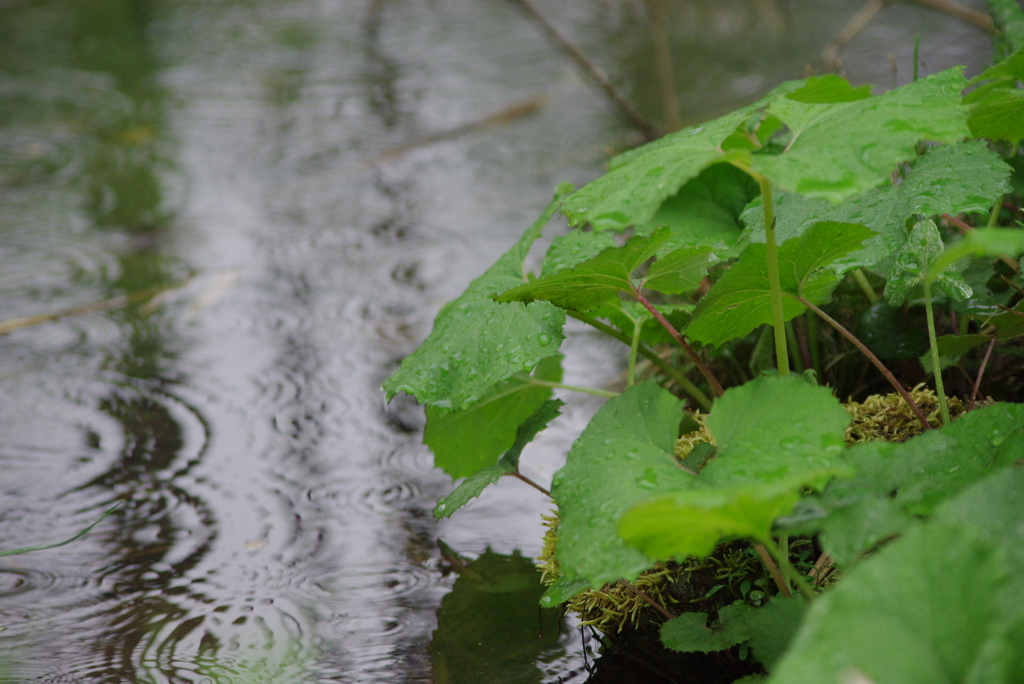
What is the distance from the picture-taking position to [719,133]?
0.66 m

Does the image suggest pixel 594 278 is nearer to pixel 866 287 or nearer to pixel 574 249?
pixel 574 249

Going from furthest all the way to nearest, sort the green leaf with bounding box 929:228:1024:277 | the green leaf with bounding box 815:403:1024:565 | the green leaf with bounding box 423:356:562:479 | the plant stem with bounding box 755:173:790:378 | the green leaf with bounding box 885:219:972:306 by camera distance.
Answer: the green leaf with bounding box 423:356:562:479, the green leaf with bounding box 885:219:972:306, the plant stem with bounding box 755:173:790:378, the green leaf with bounding box 815:403:1024:565, the green leaf with bounding box 929:228:1024:277

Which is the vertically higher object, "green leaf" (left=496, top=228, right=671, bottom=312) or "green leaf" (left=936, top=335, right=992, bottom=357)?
"green leaf" (left=496, top=228, right=671, bottom=312)

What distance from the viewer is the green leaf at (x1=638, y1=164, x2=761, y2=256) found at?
1.03m

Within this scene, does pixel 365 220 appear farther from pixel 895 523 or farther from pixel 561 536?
pixel 895 523

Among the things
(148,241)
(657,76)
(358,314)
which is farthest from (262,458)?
(657,76)

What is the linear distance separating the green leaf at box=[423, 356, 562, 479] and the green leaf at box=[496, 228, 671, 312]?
24 centimetres

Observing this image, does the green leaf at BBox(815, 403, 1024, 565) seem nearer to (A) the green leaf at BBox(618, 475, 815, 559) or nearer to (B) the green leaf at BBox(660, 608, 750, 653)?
(A) the green leaf at BBox(618, 475, 815, 559)

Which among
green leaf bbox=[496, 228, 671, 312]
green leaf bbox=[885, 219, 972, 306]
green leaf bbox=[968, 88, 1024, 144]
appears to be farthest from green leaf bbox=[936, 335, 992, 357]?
green leaf bbox=[496, 228, 671, 312]

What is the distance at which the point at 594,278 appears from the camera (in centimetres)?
75

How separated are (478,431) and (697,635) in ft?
1.20

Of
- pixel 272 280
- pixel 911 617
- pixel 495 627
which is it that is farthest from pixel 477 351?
pixel 272 280

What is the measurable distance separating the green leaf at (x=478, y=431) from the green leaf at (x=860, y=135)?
1.44ft

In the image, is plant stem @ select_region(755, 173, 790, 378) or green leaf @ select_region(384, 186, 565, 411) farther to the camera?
green leaf @ select_region(384, 186, 565, 411)
